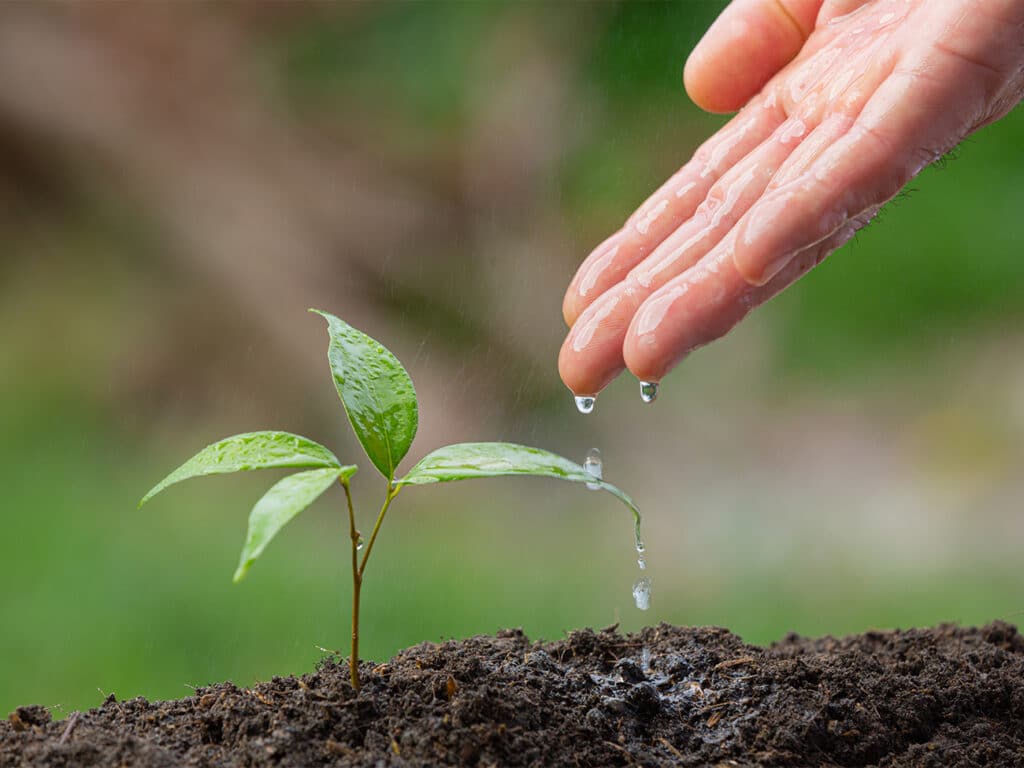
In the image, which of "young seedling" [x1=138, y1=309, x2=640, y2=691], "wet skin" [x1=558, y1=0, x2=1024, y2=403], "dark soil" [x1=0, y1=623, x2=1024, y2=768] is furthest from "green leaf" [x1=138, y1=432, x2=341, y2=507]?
"wet skin" [x1=558, y1=0, x2=1024, y2=403]

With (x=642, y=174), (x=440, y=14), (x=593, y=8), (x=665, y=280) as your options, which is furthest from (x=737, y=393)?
(x=665, y=280)

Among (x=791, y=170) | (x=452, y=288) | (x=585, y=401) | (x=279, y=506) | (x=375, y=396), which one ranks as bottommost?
(x=279, y=506)

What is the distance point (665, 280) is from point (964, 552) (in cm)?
181

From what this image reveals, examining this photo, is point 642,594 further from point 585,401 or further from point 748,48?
point 748,48

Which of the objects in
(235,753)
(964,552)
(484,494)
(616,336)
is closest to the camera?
(235,753)

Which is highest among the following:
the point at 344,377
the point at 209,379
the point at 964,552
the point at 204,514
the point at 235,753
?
the point at 209,379

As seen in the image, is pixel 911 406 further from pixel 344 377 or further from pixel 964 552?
pixel 344 377

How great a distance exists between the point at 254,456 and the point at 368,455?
0.11m

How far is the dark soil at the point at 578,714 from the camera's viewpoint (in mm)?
858

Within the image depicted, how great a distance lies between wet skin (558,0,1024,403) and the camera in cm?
104

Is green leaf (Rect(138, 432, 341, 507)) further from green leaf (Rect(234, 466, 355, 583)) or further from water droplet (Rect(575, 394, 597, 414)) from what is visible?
water droplet (Rect(575, 394, 597, 414))

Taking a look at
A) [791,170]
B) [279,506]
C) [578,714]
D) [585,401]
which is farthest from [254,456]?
[791,170]

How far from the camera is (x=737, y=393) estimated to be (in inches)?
127

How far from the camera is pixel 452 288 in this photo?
3391mm
